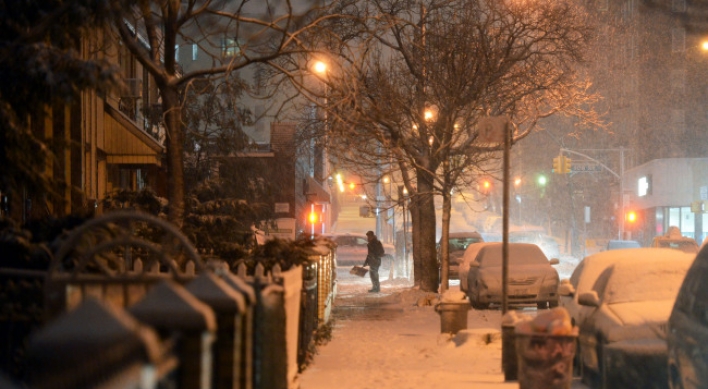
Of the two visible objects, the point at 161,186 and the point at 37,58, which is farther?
the point at 161,186

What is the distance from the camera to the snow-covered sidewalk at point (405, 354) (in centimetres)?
1055

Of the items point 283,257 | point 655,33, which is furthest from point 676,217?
point 283,257

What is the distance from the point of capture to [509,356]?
10258 mm

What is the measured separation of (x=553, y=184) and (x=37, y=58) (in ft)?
265

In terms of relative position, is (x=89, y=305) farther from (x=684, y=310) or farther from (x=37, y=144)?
(x=37, y=144)

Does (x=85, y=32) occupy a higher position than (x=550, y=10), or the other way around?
(x=550, y=10)

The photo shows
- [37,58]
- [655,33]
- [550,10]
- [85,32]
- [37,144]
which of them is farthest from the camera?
[655,33]

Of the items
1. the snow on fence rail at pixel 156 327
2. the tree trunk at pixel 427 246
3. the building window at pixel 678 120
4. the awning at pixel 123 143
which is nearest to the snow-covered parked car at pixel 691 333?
the snow on fence rail at pixel 156 327

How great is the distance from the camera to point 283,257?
36.2 ft

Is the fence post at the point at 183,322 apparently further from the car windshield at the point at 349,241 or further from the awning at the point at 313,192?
the awning at the point at 313,192

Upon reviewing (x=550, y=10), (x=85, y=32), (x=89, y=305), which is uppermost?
(x=550, y=10)

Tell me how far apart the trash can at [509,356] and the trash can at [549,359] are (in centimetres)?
170

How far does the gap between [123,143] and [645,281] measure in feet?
44.1

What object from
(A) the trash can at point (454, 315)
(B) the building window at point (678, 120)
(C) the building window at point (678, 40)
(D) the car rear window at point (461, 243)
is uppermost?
(C) the building window at point (678, 40)
